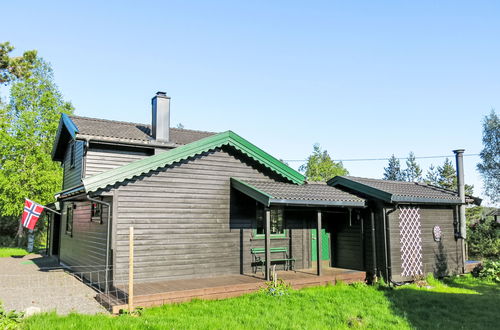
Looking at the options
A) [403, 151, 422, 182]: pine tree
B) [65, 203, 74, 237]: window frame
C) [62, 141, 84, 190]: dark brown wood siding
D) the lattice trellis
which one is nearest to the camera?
the lattice trellis

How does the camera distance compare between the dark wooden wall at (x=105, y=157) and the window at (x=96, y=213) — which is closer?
the window at (x=96, y=213)

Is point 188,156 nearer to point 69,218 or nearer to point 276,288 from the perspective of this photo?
point 276,288

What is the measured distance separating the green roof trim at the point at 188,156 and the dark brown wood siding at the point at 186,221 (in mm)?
317

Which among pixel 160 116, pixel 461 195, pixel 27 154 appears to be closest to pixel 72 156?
pixel 160 116

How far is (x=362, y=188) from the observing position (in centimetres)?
1244

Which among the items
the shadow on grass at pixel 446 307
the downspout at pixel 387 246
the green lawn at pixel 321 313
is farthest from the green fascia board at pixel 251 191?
the downspout at pixel 387 246

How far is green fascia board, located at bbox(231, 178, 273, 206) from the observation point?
998 centimetres

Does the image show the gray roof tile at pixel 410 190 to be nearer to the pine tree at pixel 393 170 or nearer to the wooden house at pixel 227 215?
the wooden house at pixel 227 215

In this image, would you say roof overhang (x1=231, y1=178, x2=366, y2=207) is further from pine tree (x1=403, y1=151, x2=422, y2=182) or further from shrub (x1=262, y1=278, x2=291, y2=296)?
pine tree (x1=403, y1=151, x2=422, y2=182)

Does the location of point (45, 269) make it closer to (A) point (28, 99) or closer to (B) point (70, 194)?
(B) point (70, 194)

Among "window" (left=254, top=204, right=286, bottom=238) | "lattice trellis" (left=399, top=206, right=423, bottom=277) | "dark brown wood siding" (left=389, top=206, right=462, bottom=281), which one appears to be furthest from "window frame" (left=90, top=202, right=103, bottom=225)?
"lattice trellis" (left=399, top=206, right=423, bottom=277)

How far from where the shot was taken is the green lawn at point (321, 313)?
257 inches

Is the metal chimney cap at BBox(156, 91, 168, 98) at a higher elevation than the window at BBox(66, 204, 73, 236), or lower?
higher

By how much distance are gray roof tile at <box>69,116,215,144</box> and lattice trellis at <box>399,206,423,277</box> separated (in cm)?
857
